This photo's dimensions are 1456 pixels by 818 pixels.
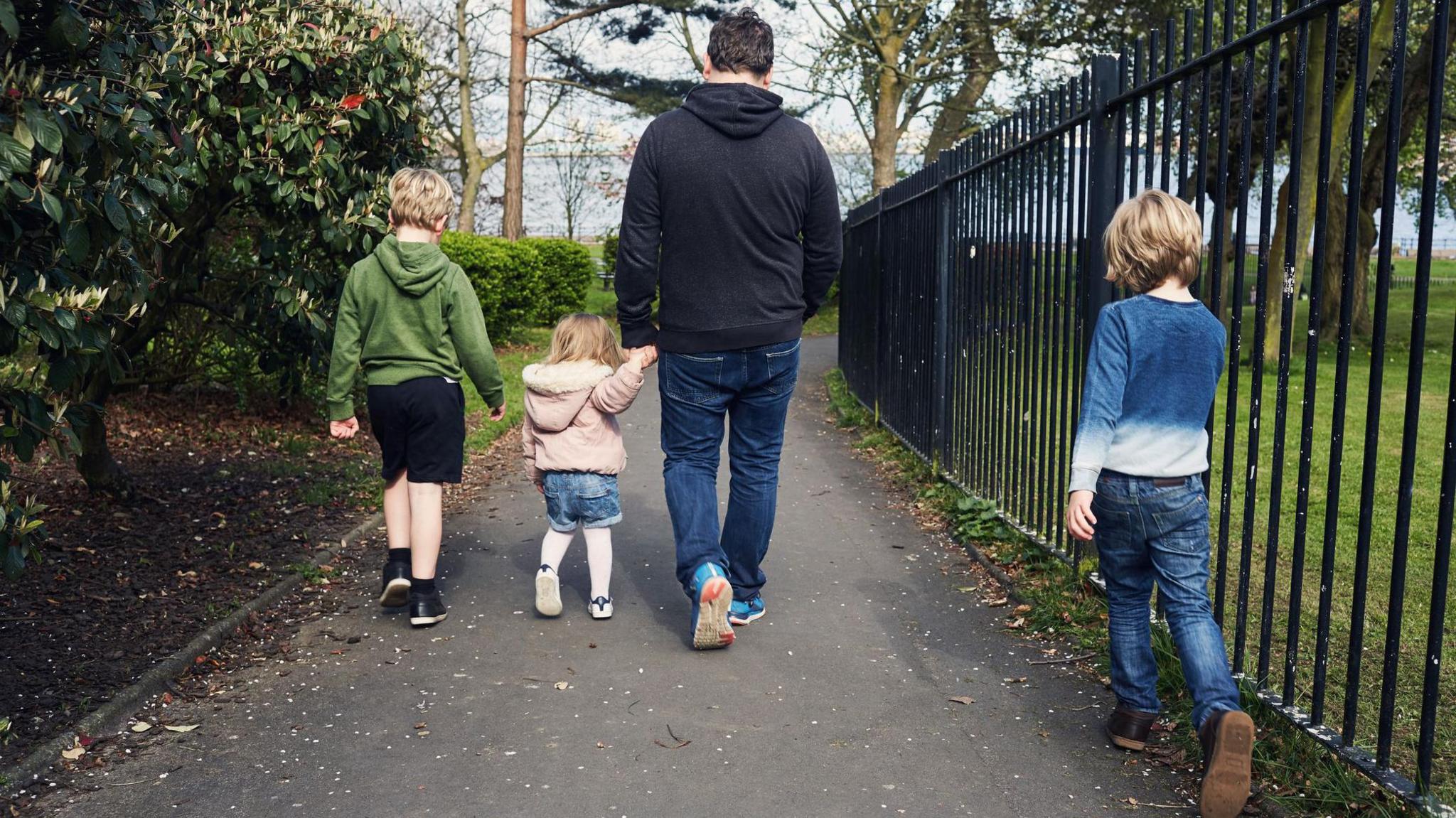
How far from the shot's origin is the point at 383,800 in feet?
10.5

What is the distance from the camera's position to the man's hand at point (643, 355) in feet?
14.5

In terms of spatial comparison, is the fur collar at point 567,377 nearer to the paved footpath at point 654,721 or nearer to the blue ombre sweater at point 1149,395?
the paved footpath at point 654,721

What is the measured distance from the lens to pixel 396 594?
489 centimetres

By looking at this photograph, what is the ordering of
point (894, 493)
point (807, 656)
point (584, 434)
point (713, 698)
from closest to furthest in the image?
point (713, 698) → point (807, 656) → point (584, 434) → point (894, 493)

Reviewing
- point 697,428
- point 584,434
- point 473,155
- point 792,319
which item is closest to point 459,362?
point 584,434

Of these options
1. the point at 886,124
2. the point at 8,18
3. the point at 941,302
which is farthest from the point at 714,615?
the point at 886,124

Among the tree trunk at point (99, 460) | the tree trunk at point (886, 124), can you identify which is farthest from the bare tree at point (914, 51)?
the tree trunk at point (99, 460)

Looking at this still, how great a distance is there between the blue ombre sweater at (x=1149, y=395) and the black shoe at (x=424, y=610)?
8.56 feet

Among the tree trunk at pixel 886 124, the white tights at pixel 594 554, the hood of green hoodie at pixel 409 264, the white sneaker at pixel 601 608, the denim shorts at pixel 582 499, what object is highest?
the tree trunk at pixel 886 124

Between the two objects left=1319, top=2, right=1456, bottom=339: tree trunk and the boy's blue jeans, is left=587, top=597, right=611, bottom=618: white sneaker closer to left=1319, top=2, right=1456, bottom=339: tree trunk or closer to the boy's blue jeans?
the boy's blue jeans

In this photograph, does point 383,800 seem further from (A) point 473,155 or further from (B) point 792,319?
(A) point 473,155

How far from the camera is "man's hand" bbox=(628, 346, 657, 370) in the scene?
442 cm

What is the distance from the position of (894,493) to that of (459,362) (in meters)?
3.49

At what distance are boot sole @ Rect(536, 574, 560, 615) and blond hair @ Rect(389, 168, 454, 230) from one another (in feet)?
4.74
